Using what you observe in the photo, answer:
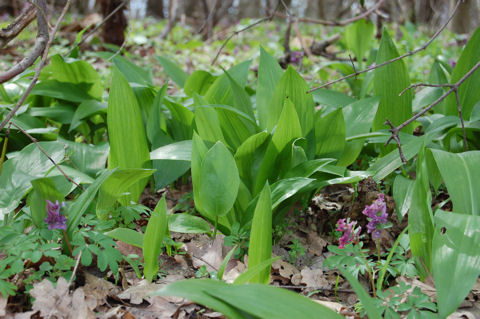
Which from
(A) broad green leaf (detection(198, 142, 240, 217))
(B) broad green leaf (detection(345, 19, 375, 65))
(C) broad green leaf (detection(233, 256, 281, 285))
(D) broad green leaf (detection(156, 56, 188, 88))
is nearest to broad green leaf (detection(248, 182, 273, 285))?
(C) broad green leaf (detection(233, 256, 281, 285))

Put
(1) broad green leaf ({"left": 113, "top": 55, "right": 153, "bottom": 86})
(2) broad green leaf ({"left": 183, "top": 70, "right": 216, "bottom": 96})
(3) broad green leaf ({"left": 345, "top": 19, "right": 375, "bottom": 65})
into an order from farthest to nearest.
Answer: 1. (3) broad green leaf ({"left": 345, "top": 19, "right": 375, "bottom": 65})
2. (2) broad green leaf ({"left": 183, "top": 70, "right": 216, "bottom": 96})
3. (1) broad green leaf ({"left": 113, "top": 55, "right": 153, "bottom": 86})

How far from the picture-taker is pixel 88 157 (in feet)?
6.65

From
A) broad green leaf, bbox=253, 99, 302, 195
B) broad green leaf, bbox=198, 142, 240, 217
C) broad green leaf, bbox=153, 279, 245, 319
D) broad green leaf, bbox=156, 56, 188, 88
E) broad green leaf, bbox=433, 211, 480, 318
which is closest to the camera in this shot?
broad green leaf, bbox=153, 279, 245, 319

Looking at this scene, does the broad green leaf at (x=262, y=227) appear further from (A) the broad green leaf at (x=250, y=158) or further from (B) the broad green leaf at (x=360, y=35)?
(B) the broad green leaf at (x=360, y=35)

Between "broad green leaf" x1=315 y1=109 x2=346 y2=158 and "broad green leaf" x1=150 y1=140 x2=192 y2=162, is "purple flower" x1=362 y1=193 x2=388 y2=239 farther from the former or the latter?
"broad green leaf" x1=150 y1=140 x2=192 y2=162

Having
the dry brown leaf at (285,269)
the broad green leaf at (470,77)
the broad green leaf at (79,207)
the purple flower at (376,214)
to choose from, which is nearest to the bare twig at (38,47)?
the broad green leaf at (79,207)

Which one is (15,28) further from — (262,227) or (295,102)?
(262,227)

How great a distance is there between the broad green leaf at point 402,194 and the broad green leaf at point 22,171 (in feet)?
4.74

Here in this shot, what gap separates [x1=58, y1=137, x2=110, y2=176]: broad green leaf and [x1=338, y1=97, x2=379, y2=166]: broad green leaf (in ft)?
3.84

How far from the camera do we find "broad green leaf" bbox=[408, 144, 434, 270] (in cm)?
139

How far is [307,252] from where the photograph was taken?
1771mm

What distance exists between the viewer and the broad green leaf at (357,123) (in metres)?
2.02

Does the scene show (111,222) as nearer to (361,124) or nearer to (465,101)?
(361,124)

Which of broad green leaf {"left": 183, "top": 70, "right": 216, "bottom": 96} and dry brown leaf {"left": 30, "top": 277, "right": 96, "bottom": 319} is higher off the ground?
broad green leaf {"left": 183, "top": 70, "right": 216, "bottom": 96}
